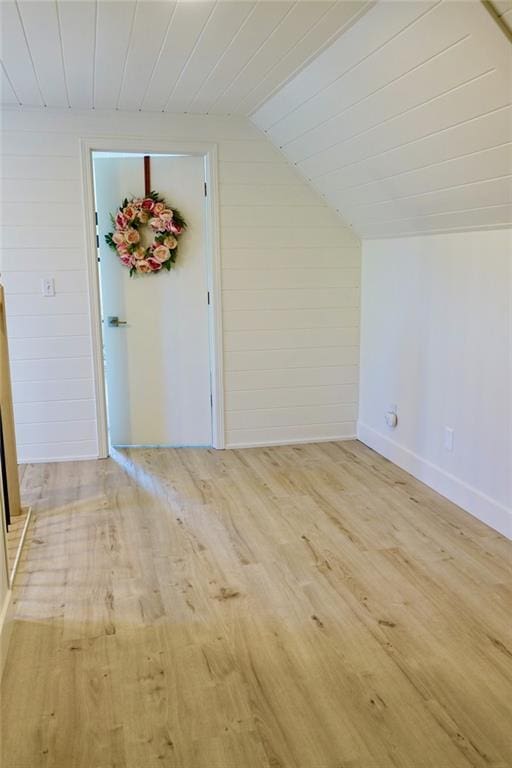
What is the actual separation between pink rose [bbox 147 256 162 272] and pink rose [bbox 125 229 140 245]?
15 centimetres

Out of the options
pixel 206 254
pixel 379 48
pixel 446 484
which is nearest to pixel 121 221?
pixel 206 254

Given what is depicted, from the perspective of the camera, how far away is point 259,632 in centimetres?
218

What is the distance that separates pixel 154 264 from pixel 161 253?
9 cm

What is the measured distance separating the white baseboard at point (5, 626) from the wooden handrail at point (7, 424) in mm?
917

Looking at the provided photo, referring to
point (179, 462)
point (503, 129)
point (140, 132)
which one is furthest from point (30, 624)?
point (140, 132)

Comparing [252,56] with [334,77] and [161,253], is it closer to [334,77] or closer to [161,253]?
[334,77]

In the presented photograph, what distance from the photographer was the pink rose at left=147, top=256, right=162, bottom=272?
4.06m

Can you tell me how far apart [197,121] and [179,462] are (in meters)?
2.25

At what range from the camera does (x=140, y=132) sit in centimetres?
386

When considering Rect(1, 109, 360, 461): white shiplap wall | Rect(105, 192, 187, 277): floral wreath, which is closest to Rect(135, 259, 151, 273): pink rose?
Rect(105, 192, 187, 277): floral wreath

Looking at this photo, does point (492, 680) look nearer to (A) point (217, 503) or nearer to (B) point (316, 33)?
(A) point (217, 503)

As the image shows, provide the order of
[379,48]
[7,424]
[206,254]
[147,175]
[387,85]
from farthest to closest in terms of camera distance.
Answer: [206,254]
[147,175]
[7,424]
[387,85]
[379,48]

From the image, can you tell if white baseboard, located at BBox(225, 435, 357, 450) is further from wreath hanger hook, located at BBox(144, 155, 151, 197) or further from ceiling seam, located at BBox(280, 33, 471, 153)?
ceiling seam, located at BBox(280, 33, 471, 153)

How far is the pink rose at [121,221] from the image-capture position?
3969 millimetres
